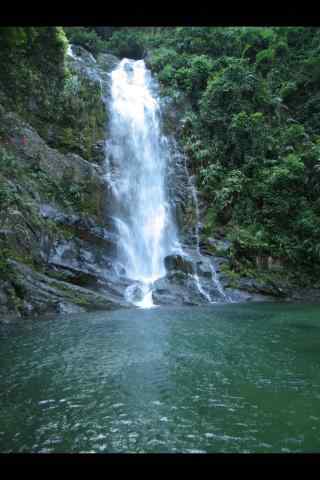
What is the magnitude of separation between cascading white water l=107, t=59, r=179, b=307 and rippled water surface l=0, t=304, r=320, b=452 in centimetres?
734

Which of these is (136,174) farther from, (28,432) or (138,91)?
(28,432)

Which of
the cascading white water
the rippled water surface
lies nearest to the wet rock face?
the cascading white water

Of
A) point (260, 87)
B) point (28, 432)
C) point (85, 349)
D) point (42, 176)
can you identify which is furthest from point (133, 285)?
point (260, 87)

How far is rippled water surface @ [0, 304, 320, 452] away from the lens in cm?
468

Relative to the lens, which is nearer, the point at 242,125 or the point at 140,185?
the point at 140,185

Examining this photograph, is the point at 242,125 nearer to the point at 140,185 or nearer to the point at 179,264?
the point at 140,185

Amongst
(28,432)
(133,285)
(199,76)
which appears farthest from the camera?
(199,76)

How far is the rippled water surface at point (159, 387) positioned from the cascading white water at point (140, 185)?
7.34 meters

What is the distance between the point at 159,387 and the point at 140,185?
1767 cm

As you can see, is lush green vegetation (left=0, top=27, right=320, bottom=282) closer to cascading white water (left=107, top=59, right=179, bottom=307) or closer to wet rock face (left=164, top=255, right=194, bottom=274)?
cascading white water (left=107, top=59, right=179, bottom=307)

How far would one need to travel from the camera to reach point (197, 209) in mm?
23328

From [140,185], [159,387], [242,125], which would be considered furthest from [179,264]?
[159,387]

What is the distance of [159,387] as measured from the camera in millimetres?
6508
